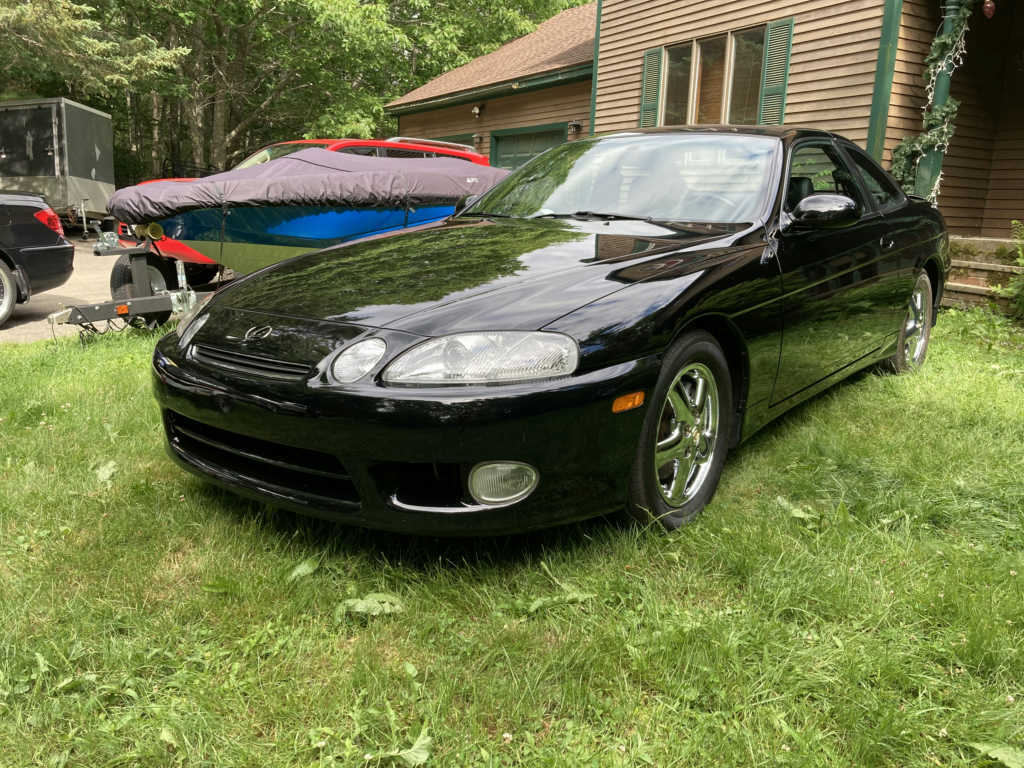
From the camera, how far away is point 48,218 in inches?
275

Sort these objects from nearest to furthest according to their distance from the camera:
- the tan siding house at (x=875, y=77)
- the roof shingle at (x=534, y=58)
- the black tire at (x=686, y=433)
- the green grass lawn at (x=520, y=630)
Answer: the green grass lawn at (x=520, y=630)
the black tire at (x=686, y=433)
the tan siding house at (x=875, y=77)
the roof shingle at (x=534, y=58)

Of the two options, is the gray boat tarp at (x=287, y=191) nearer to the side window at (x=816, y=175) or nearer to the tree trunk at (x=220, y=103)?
the side window at (x=816, y=175)

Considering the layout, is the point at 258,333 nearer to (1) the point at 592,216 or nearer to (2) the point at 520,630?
(2) the point at 520,630

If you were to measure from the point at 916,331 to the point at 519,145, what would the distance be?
40.5 feet

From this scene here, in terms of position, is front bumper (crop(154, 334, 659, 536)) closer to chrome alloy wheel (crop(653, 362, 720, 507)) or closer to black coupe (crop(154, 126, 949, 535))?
black coupe (crop(154, 126, 949, 535))

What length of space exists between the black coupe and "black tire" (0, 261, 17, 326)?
480cm

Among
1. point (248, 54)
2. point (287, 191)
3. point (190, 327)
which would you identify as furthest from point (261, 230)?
point (248, 54)

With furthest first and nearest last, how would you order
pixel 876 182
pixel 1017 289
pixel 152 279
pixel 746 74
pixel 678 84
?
pixel 678 84, pixel 746 74, pixel 1017 289, pixel 152 279, pixel 876 182

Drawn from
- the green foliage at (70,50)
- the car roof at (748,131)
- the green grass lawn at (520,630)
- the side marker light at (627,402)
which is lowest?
the green grass lawn at (520,630)

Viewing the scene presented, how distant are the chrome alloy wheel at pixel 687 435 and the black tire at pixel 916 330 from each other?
234 centimetres

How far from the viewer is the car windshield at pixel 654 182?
3.23 m

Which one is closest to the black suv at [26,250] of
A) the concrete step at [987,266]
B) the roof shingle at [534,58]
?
the concrete step at [987,266]

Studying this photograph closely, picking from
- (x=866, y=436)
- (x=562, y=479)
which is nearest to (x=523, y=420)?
(x=562, y=479)

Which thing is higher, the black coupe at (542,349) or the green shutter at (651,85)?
the green shutter at (651,85)
